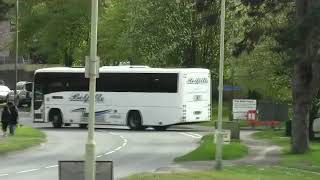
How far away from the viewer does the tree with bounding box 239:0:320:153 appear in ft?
78.1

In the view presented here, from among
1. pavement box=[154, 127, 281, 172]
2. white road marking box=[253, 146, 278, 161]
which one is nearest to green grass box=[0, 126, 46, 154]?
pavement box=[154, 127, 281, 172]

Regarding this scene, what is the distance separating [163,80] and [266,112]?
339 inches

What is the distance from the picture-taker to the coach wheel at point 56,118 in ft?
153

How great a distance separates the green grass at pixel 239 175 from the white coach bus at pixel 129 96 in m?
20.1

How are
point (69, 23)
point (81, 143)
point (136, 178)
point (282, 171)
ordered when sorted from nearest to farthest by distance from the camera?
point (136, 178) → point (282, 171) → point (81, 143) → point (69, 23)

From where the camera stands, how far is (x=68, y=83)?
1812 inches

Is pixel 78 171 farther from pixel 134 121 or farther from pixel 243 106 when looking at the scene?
pixel 243 106

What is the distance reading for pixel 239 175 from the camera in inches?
813

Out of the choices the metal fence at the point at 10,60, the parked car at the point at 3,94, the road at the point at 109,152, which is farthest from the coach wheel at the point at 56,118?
the metal fence at the point at 10,60

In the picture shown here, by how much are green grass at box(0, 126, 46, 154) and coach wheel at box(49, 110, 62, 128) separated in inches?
212

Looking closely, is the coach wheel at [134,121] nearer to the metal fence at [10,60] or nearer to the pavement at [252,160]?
the pavement at [252,160]

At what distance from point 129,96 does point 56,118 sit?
17.9 ft

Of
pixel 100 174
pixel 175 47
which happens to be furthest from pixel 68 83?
pixel 100 174

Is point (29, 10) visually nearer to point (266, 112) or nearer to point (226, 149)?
point (266, 112)
